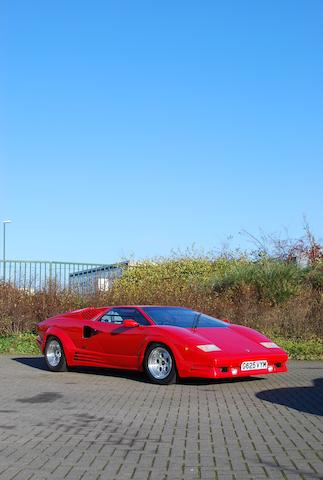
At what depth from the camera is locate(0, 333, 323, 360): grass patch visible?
1495 cm

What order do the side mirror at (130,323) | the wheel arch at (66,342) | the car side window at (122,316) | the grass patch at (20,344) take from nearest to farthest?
the side mirror at (130,323) → the car side window at (122,316) → the wheel arch at (66,342) → the grass patch at (20,344)

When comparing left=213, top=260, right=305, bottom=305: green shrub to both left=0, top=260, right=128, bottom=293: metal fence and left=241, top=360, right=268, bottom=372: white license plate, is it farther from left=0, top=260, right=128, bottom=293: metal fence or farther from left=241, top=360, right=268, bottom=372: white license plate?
left=241, top=360, right=268, bottom=372: white license plate

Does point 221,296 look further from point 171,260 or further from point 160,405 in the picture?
point 160,405

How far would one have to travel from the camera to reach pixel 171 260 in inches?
984

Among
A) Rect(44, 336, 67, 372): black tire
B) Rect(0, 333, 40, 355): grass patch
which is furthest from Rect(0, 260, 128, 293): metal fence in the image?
Rect(44, 336, 67, 372): black tire

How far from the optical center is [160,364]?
10742 millimetres

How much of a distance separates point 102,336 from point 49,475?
6.39 m

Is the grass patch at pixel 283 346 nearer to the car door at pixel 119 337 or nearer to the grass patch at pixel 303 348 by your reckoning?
the grass patch at pixel 303 348

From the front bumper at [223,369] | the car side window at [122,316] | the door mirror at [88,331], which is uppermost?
the car side window at [122,316]

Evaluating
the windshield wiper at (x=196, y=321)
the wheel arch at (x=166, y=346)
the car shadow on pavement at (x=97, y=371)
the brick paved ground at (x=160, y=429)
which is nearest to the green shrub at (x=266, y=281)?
the car shadow on pavement at (x=97, y=371)

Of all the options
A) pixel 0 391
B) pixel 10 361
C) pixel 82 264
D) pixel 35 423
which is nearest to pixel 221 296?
pixel 82 264

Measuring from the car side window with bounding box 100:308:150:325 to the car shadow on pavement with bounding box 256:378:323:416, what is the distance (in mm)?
2627

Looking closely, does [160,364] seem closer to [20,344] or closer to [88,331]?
[88,331]

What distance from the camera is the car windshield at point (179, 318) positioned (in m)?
11.3
